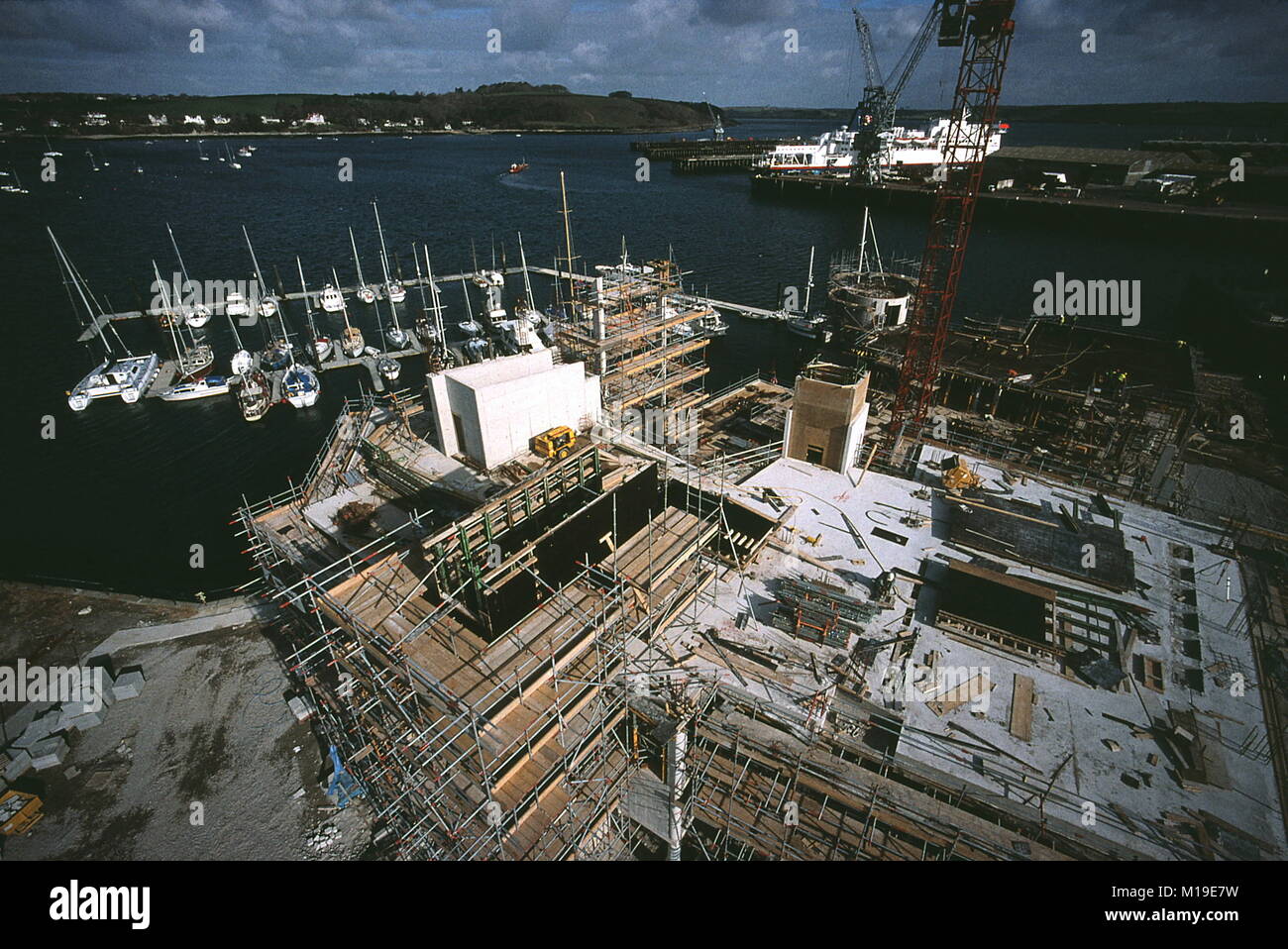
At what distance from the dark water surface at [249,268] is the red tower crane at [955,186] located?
23.8m

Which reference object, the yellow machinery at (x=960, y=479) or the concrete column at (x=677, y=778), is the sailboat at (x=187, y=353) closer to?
the concrete column at (x=677, y=778)

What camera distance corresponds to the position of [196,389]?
60906 mm

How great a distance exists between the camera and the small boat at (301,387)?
59.9 m

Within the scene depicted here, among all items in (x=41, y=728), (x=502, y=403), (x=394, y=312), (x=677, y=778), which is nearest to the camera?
(x=677, y=778)

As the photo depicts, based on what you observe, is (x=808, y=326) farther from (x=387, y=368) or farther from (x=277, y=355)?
(x=277, y=355)

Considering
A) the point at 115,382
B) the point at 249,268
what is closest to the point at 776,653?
the point at 115,382

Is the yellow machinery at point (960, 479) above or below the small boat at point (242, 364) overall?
above

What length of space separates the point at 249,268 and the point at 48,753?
96657 mm

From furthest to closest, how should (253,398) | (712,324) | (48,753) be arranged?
1. (712,324)
2. (253,398)
3. (48,753)

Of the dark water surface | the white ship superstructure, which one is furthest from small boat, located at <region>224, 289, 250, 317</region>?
the white ship superstructure

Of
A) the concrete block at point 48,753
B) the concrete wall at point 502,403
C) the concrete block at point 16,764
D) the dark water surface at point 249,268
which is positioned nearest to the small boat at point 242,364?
the dark water surface at point 249,268

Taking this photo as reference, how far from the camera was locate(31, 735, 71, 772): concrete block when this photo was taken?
24.1m
